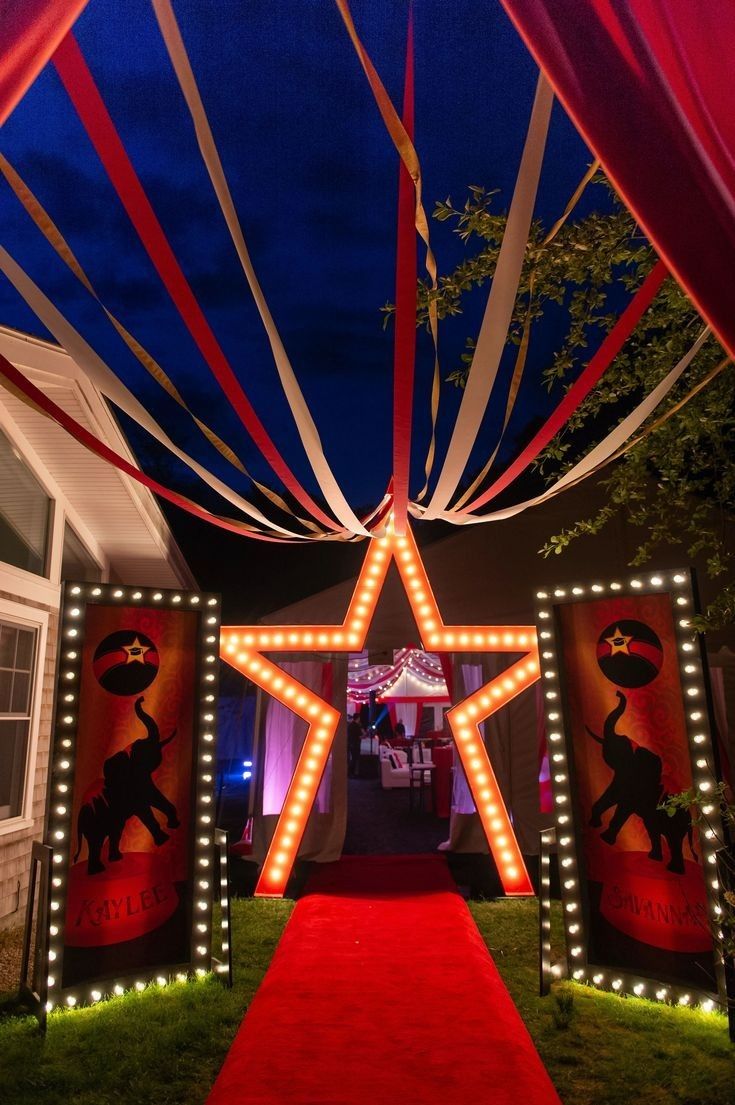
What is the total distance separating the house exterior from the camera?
5.70 metres

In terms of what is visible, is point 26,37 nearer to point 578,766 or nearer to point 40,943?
point 40,943

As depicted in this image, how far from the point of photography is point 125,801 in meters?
4.29

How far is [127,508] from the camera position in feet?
24.3

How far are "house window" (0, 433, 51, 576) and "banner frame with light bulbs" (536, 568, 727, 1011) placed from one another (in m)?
4.17

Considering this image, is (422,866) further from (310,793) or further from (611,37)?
(611,37)

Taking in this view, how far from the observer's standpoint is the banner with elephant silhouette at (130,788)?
4.08m

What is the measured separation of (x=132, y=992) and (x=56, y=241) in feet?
12.6

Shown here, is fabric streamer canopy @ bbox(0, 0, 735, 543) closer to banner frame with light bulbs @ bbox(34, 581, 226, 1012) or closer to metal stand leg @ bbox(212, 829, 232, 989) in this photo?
banner frame with light bulbs @ bbox(34, 581, 226, 1012)

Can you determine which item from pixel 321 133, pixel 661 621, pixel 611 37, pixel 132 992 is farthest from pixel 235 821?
pixel 611 37

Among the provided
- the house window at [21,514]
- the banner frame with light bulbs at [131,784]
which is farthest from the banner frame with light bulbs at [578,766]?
the house window at [21,514]

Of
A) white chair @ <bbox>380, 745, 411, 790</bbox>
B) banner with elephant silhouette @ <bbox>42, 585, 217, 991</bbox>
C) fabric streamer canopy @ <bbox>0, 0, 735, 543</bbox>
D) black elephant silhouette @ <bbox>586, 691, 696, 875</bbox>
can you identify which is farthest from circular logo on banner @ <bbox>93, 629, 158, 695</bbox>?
white chair @ <bbox>380, 745, 411, 790</bbox>

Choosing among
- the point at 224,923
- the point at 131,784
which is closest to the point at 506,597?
the point at 224,923

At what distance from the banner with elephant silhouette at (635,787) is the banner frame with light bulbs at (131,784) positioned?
2197mm

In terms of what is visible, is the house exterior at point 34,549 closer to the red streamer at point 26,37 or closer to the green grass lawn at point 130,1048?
the green grass lawn at point 130,1048
